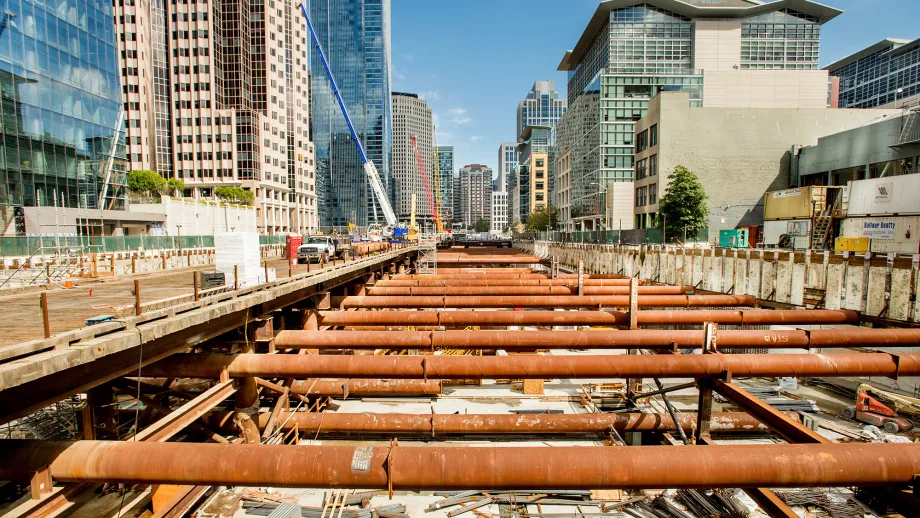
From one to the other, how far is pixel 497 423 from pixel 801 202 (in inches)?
1508

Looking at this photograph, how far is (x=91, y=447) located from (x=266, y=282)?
243 inches

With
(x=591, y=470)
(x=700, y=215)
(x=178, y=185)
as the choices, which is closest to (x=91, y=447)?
(x=591, y=470)

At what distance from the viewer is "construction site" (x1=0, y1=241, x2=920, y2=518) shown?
4.99m

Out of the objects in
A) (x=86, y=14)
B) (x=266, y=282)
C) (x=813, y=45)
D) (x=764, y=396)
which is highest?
(x=813, y=45)

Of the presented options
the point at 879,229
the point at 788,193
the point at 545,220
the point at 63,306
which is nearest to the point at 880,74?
the point at 545,220

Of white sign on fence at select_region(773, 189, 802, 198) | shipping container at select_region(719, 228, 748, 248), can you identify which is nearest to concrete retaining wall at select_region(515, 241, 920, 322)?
white sign on fence at select_region(773, 189, 802, 198)

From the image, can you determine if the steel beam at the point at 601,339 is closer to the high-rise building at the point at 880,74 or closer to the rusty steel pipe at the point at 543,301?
the rusty steel pipe at the point at 543,301

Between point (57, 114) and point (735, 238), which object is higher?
point (57, 114)

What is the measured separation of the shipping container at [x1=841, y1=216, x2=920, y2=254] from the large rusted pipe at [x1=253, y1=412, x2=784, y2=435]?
62.9 ft

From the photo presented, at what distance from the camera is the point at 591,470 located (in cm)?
498

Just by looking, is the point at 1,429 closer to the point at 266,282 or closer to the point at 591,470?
the point at 266,282

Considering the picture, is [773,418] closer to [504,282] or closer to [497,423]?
[497,423]

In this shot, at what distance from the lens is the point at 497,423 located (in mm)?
10320

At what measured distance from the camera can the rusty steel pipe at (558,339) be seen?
31.5 feet
